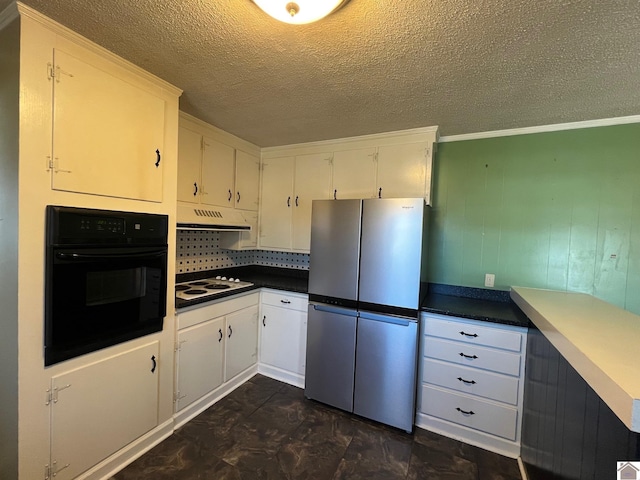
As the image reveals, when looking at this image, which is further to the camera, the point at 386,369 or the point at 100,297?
the point at 386,369

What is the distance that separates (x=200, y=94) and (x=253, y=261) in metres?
2.08

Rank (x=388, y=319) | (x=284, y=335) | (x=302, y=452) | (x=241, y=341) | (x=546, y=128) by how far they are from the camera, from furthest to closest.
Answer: (x=284, y=335) → (x=241, y=341) → (x=546, y=128) → (x=388, y=319) → (x=302, y=452)

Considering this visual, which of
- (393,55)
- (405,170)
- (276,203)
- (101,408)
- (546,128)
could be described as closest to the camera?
(393,55)

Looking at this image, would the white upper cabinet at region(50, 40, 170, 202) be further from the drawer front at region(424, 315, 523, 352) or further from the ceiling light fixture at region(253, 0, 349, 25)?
the drawer front at region(424, 315, 523, 352)

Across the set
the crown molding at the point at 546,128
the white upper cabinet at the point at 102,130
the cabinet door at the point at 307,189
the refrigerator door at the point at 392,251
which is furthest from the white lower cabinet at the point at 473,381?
the white upper cabinet at the point at 102,130

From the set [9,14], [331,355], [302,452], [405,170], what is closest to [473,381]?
[331,355]

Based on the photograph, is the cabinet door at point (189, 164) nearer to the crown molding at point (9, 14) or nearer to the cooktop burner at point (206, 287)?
the cooktop burner at point (206, 287)

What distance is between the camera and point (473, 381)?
197 centimetres

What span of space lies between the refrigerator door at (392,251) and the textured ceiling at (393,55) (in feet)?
2.42

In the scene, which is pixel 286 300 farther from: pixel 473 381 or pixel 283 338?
pixel 473 381

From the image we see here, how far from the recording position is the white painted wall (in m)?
1.24

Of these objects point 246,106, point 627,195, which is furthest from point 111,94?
point 627,195

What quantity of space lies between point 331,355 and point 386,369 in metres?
0.46

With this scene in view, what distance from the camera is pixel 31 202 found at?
4.14ft
